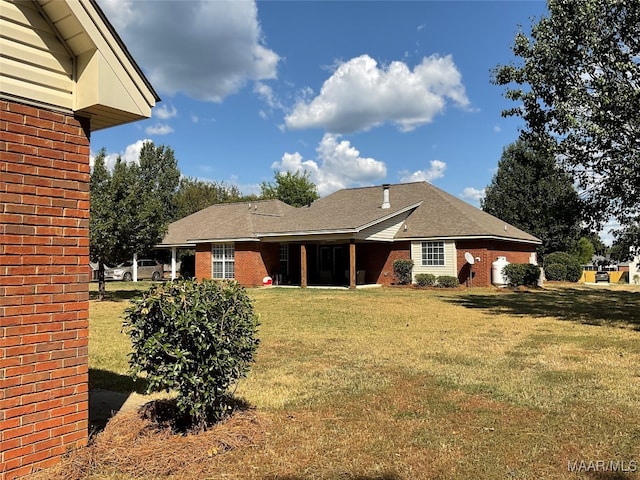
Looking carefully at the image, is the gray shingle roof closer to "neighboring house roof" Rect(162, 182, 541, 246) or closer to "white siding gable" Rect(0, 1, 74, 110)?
"neighboring house roof" Rect(162, 182, 541, 246)

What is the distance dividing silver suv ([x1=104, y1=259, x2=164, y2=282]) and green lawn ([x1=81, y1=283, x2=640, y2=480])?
25.6 metres

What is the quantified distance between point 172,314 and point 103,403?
7.64ft

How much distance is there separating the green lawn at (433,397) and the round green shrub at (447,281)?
11.8 metres

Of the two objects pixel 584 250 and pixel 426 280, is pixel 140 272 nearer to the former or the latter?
pixel 426 280

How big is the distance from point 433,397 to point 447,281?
64.1 feet

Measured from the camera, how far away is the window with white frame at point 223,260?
28.4 metres

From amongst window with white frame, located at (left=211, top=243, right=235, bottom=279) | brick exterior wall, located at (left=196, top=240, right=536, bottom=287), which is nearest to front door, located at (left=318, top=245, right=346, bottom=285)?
brick exterior wall, located at (left=196, top=240, right=536, bottom=287)

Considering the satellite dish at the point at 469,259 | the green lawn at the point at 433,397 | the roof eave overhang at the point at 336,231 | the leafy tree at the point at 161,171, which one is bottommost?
the green lawn at the point at 433,397

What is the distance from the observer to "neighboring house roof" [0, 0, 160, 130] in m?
3.94

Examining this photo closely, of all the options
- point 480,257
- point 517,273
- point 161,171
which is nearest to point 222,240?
point 480,257

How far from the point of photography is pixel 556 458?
13.9 feet

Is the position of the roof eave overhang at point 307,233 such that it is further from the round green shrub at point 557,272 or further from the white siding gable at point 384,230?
the round green shrub at point 557,272

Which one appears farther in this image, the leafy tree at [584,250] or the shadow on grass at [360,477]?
the leafy tree at [584,250]

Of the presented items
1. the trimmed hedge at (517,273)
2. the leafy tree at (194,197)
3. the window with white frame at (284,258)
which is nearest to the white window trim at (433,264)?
the trimmed hedge at (517,273)
